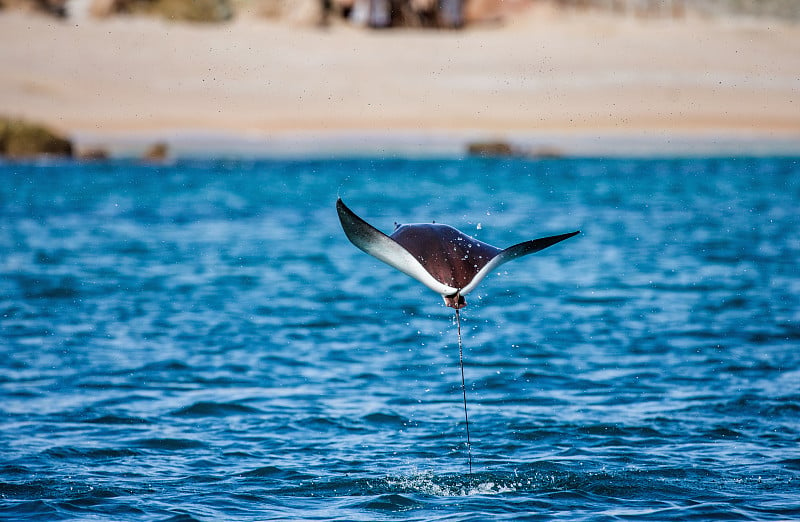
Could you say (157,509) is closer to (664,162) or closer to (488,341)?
(488,341)

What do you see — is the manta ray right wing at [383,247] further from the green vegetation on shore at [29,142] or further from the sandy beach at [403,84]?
the green vegetation on shore at [29,142]

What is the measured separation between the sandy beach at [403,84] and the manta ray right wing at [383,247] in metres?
29.0

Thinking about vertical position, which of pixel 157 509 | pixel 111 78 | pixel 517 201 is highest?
pixel 111 78

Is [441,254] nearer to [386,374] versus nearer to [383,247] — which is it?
[383,247]

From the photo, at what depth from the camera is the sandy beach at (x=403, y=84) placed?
38.0m

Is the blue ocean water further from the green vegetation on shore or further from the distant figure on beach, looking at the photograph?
the distant figure on beach

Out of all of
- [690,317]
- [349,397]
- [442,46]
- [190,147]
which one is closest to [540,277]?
[690,317]

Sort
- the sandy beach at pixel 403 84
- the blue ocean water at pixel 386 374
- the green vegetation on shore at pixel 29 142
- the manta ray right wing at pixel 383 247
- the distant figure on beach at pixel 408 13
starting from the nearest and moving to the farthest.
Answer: the manta ray right wing at pixel 383 247
the blue ocean water at pixel 386 374
the green vegetation on shore at pixel 29 142
the sandy beach at pixel 403 84
the distant figure on beach at pixel 408 13

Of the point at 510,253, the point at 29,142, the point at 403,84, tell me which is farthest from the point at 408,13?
the point at 510,253

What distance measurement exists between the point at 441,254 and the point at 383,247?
395 millimetres

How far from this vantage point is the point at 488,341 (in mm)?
12328

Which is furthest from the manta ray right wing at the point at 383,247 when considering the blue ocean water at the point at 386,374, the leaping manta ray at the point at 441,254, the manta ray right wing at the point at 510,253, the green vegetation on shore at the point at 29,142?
the green vegetation on shore at the point at 29,142

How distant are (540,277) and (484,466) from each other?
8.85m

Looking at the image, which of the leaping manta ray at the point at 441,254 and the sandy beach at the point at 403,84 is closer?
the leaping manta ray at the point at 441,254
